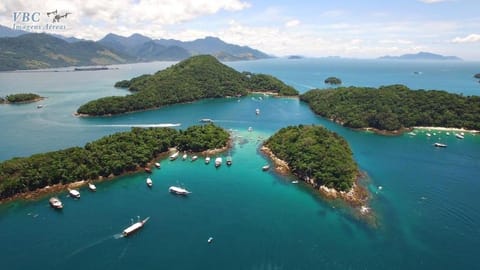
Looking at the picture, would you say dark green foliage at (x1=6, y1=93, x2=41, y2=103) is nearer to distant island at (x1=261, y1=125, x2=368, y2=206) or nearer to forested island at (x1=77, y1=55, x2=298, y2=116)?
forested island at (x1=77, y1=55, x2=298, y2=116)

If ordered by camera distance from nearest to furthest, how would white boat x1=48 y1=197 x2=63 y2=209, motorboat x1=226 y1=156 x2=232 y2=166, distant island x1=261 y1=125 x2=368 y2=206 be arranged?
white boat x1=48 y1=197 x2=63 y2=209
distant island x1=261 y1=125 x2=368 y2=206
motorboat x1=226 y1=156 x2=232 y2=166

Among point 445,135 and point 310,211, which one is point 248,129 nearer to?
point 310,211

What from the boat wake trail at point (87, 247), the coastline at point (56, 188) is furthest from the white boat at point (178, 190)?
the boat wake trail at point (87, 247)

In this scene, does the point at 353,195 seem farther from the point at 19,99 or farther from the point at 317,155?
the point at 19,99

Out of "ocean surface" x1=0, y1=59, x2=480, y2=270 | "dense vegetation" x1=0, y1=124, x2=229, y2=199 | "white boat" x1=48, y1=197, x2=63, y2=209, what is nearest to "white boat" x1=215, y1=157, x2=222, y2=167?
"ocean surface" x1=0, y1=59, x2=480, y2=270

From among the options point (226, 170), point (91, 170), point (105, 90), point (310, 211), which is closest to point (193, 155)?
point (226, 170)

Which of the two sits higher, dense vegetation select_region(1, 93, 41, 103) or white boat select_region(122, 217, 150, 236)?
dense vegetation select_region(1, 93, 41, 103)
